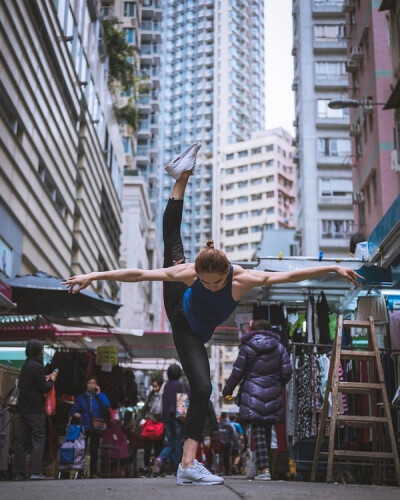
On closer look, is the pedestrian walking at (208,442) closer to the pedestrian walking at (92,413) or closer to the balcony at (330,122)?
the pedestrian walking at (92,413)

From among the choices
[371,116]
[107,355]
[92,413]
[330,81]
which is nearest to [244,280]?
[92,413]

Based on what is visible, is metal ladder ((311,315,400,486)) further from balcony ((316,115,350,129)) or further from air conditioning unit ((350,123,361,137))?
balcony ((316,115,350,129))

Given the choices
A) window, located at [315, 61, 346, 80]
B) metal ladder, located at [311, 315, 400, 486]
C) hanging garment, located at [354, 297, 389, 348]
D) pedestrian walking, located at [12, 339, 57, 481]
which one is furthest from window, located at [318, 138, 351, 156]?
metal ladder, located at [311, 315, 400, 486]

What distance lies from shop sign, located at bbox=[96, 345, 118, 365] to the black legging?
304 inches

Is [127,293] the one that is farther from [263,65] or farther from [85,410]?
[263,65]

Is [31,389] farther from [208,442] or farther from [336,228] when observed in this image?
[336,228]

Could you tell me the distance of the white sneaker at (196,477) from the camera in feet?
20.7

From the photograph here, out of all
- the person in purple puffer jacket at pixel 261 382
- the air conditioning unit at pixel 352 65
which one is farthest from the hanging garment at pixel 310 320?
the air conditioning unit at pixel 352 65

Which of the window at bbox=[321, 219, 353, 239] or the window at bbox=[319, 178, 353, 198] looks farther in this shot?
the window at bbox=[319, 178, 353, 198]

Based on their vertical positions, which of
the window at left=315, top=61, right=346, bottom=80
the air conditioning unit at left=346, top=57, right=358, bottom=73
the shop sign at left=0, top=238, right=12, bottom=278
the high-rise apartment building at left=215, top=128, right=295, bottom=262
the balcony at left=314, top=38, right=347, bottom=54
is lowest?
the shop sign at left=0, top=238, right=12, bottom=278

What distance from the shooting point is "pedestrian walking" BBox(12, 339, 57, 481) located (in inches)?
396

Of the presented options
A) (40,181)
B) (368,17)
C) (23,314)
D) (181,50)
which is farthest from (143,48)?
(181,50)

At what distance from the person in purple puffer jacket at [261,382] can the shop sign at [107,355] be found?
17.1 feet

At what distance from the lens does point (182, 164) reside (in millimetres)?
7441
